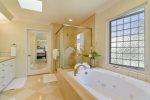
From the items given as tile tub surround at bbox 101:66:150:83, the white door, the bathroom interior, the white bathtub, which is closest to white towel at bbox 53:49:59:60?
the bathroom interior

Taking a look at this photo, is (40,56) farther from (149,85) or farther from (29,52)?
(149,85)

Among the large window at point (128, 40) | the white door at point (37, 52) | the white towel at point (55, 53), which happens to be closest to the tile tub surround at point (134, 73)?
the large window at point (128, 40)

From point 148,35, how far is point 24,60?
414 centimetres

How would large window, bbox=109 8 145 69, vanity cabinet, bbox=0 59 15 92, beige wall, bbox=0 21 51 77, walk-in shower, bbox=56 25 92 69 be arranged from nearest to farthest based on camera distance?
large window, bbox=109 8 145 69
vanity cabinet, bbox=0 59 15 92
walk-in shower, bbox=56 25 92 69
beige wall, bbox=0 21 51 77

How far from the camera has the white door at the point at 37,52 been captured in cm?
412

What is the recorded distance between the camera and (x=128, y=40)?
83.8 inches

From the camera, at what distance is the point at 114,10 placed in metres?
2.32

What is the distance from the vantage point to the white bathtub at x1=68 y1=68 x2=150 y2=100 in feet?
4.43

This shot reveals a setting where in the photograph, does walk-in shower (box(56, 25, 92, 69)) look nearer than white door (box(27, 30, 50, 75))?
Yes

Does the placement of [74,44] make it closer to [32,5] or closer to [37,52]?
[37,52]

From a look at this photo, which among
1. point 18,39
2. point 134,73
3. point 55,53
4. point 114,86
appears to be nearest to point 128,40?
point 134,73

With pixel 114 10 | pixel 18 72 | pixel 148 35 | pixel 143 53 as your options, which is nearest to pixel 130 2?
pixel 114 10

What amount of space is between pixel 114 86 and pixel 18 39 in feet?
12.5

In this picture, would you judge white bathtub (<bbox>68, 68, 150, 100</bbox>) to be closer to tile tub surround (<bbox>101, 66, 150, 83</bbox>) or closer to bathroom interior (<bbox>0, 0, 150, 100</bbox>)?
bathroom interior (<bbox>0, 0, 150, 100</bbox>)
